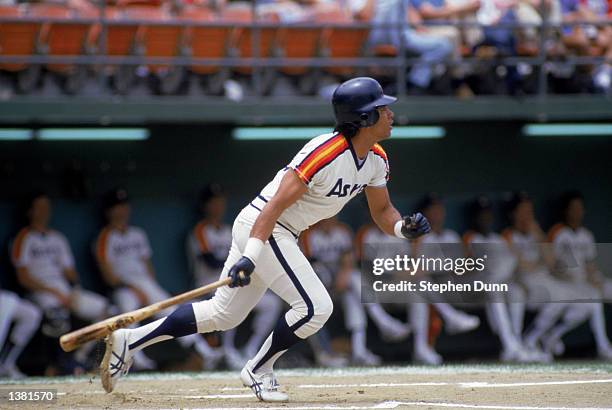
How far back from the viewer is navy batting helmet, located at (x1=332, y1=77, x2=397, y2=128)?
559 cm

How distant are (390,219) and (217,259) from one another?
4.34m

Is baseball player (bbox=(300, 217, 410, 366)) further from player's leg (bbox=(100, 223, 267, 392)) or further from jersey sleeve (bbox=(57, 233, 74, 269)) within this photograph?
player's leg (bbox=(100, 223, 267, 392))

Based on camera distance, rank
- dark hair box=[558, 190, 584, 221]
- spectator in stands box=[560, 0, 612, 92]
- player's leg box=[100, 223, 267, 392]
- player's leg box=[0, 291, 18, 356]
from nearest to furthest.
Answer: player's leg box=[100, 223, 267, 392]
player's leg box=[0, 291, 18, 356]
spectator in stands box=[560, 0, 612, 92]
dark hair box=[558, 190, 584, 221]

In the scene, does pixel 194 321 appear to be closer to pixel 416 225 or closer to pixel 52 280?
pixel 416 225

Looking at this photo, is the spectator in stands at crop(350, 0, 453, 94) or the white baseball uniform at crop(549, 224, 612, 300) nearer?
→ the spectator in stands at crop(350, 0, 453, 94)

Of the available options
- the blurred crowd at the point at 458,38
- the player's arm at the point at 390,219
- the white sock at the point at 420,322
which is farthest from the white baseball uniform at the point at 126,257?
the player's arm at the point at 390,219

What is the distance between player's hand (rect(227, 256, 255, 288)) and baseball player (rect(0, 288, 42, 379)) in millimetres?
4628

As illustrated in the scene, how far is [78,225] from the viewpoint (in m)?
10.4

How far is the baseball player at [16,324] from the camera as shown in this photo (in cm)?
944

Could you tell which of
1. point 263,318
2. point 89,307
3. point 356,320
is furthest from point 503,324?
point 89,307

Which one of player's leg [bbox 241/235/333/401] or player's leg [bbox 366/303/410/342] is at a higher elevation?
player's leg [bbox 241/235/333/401]

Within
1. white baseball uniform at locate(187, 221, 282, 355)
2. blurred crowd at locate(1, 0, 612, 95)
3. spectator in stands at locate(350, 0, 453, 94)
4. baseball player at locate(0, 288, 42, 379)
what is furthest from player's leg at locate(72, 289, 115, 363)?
spectator in stands at locate(350, 0, 453, 94)

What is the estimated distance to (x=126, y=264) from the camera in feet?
33.0

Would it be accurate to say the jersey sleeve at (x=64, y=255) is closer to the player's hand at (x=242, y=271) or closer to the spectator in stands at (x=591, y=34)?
the player's hand at (x=242, y=271)
